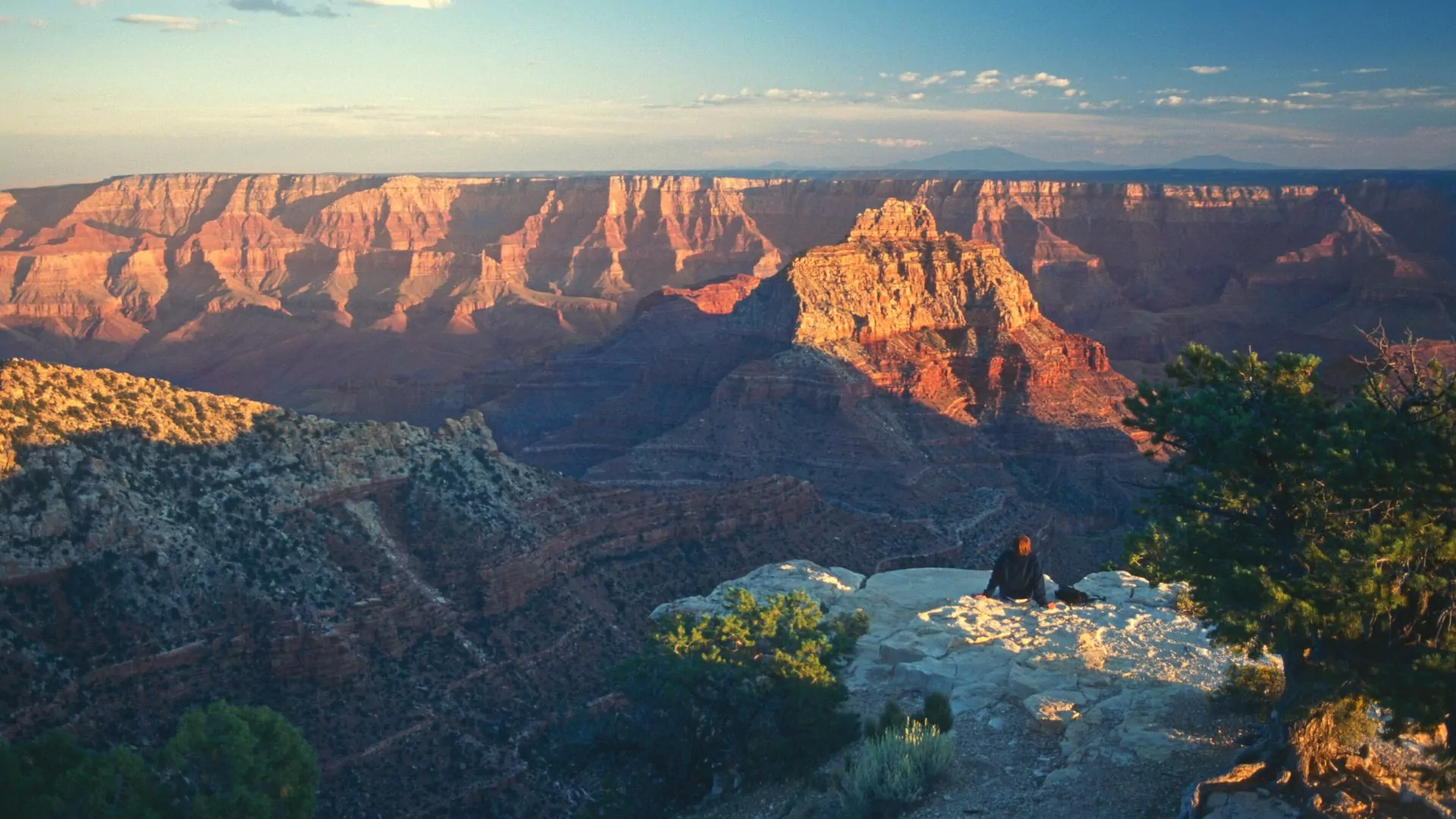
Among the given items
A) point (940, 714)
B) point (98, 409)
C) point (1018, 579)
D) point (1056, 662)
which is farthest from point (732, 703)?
point (98, 409)

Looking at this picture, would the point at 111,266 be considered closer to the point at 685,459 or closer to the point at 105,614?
the point at 685,459

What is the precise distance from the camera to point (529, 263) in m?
164

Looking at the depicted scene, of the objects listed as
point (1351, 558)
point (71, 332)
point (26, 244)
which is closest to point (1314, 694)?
point (1351, 558)

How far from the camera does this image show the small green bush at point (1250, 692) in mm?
19266

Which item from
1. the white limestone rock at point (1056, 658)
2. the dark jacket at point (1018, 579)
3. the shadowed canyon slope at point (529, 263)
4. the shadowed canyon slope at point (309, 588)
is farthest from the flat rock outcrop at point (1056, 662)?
the shadowed canyon slope at point (529, 263)

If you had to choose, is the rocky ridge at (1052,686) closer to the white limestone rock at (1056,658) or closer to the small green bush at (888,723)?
the white limestone rock at (1056,658)

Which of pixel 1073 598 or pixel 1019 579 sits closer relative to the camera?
pixel 1019 579

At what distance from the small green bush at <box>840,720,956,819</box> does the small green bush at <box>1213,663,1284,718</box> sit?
181 inches

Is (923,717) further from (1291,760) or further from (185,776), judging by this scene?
(185,776)

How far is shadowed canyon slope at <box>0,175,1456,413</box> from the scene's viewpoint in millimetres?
109312

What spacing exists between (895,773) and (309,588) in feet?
57.5

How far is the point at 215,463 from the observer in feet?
103

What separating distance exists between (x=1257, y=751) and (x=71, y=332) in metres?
137

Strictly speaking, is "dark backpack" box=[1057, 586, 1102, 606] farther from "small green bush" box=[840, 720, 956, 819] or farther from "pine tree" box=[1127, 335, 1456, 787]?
"pine tree" box=[1127, 335, 1456, 787]
